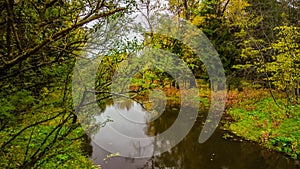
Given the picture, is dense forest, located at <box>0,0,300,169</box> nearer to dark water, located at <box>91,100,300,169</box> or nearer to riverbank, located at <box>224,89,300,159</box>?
dark water, located at <box>91,100,300,169</box>

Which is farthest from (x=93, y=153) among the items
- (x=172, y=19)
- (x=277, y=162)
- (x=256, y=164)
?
(x=172, y=19)

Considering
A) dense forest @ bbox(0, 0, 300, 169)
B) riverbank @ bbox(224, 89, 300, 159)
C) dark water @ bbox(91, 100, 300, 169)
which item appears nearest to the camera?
dense forest @ bbox(0, 0, 300, 169)

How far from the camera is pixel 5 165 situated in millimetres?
2588

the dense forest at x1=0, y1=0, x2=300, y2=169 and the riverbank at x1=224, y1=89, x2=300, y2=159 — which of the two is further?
the riverbank at x1=224, y1=89, x2=300, y2=159

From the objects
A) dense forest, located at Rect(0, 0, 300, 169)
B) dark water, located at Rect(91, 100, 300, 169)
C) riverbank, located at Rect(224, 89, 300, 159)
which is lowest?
dark water, located at Rect(91, 100, 300, 169)

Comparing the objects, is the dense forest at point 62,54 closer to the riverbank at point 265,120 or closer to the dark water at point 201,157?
the dark water at point 201,157

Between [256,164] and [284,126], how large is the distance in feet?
10.3

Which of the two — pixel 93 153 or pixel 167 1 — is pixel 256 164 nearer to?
pixel 93 153

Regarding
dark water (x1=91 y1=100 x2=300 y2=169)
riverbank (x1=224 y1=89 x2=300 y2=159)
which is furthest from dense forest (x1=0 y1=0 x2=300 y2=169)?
riverbank (x1=224 y1=89 x2=300 y2=159)

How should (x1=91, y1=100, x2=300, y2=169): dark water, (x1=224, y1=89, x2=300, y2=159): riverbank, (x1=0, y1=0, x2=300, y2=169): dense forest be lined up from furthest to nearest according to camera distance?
1. (x1=224, y1=89, x2=300, y2=159): riverbank
2. (x1=91, y1=100, x2=300, y2=169): dark water
3. (x1=0, y1=0, x2=300, y2=169): dense forest

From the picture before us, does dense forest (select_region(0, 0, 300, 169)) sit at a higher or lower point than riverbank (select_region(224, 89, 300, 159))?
higher

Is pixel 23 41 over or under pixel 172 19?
under

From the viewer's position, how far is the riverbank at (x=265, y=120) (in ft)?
28.7

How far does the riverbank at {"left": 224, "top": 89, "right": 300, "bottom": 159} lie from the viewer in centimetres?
876
